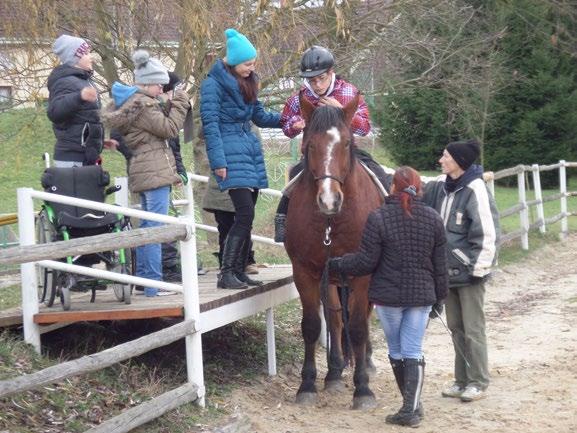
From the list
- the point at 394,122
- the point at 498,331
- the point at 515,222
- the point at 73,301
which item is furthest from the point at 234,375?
the point at 394,122

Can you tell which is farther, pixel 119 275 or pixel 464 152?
pixel 464 152

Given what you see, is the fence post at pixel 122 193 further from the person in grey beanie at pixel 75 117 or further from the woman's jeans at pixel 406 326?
the woman's jeans at pixel 406 326

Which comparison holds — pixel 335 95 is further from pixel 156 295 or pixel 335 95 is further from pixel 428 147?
pixel 428 147

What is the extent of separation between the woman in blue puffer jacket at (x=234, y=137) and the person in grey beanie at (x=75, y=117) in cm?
77

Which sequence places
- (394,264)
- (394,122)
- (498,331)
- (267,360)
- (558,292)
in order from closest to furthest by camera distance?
(394,264)
(267,360)
(498,331)
(558,292)
(394,122)

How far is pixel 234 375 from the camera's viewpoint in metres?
8.18

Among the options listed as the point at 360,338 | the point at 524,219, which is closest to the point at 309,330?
the point at 360,338

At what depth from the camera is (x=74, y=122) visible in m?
7.30

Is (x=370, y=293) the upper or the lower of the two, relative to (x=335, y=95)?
lower

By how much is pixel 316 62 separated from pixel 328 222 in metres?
1.15

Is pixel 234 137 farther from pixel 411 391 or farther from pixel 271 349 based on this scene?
pixel 411 391

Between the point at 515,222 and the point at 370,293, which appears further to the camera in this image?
the point at 515,222

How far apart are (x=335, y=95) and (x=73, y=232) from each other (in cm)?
209

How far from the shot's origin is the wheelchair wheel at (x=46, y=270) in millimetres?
7078
